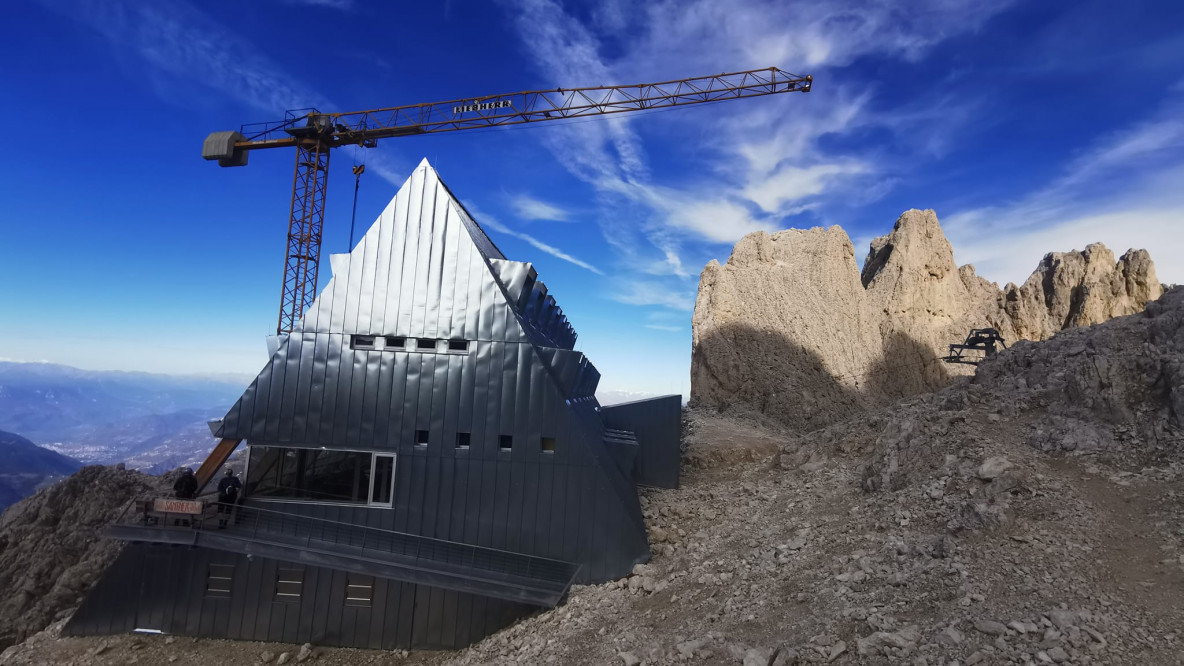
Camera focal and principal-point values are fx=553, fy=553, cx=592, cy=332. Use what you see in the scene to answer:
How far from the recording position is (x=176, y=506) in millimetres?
14742

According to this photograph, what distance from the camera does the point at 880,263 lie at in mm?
49719

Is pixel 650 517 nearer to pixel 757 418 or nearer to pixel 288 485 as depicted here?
pixel 288 485

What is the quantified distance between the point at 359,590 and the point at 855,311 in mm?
40143

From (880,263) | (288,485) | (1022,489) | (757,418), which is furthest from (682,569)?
(880,263)

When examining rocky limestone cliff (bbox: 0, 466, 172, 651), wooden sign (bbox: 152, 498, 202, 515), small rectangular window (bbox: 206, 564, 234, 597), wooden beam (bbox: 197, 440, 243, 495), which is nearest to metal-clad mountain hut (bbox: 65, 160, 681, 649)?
small rectangular window (bbox: 206, 564, 234, 597)

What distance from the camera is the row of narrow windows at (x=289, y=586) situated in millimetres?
15453

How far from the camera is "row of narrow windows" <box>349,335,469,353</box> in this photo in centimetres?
1638

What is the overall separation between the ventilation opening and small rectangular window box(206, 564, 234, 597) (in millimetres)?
6893

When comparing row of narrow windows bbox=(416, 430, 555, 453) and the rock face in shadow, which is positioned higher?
the rock face in shadow

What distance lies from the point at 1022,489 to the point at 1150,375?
5.93 meters

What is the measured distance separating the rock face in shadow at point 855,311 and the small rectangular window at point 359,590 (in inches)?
1137

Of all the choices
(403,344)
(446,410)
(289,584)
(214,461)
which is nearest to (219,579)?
(289,584)

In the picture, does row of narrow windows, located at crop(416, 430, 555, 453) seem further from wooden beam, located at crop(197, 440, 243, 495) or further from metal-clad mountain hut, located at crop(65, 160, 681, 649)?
wooden beam, located at crop(197, 440, 243, 495)

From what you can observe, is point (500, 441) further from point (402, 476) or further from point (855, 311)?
point (855, 311)
